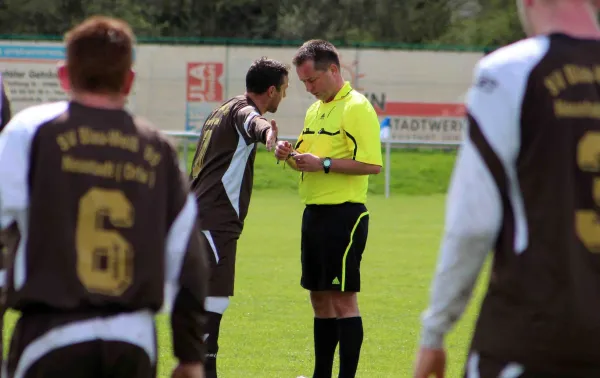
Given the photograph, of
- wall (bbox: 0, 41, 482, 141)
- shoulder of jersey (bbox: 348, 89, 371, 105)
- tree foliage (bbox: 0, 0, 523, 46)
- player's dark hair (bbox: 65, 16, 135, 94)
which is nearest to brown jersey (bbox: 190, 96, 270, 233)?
shoulder of jersey (bbox: 348, 89, 371, 105)

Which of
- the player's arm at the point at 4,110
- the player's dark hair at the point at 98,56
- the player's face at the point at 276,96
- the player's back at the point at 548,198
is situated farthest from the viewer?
the player's face at the point at 276,96

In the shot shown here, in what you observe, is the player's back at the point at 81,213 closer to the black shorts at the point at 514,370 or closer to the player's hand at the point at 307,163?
the black shorts at the point at 514,370

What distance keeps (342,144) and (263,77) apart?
749 millimetres

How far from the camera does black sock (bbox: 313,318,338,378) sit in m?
7.76

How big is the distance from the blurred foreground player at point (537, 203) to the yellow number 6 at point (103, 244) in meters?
0.98

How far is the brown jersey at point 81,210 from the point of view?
3518 millimetres

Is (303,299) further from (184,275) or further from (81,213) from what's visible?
(81,213)

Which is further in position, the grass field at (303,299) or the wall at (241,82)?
the wall at (241,82)

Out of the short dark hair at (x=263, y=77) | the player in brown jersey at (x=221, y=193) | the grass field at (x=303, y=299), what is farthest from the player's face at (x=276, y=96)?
the grass field at (x=303, y=299)

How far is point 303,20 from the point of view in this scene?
41.4 meters

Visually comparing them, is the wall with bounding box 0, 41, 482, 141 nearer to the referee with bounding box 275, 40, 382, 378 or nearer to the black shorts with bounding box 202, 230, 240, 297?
the referee with bounding box 275, 40, 382, 378

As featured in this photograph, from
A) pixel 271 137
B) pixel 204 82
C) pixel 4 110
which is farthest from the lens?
pixel 204 82

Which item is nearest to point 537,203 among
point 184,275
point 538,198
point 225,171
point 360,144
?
point 538,198

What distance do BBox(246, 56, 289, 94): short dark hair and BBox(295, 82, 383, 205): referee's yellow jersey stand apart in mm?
542
